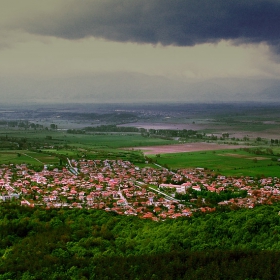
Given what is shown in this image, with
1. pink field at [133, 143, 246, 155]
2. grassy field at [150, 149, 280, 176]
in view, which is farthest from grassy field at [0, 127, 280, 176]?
pink field at [133, 143, 246, 155]

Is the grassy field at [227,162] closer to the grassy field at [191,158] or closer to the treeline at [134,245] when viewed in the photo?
the grassy field at [191,158]

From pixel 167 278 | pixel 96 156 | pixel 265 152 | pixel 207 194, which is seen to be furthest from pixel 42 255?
pixel 265 152

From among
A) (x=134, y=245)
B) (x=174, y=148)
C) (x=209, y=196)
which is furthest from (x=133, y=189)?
(x=174, y=148)

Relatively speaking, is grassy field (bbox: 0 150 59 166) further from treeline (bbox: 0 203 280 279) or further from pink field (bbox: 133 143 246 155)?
treeline (bbox: 0 203 280 279)

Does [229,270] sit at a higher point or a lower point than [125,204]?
higher

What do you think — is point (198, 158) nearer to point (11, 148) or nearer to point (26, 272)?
point (11, 148)

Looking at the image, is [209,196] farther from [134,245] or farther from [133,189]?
[134,245]

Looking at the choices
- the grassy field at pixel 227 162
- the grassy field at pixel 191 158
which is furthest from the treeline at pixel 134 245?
the grassy field at pixel 191 158
